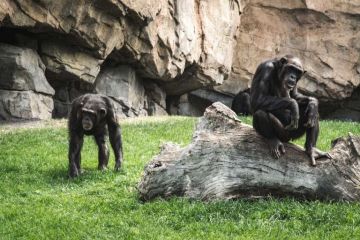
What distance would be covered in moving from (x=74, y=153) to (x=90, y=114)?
2.62 ft

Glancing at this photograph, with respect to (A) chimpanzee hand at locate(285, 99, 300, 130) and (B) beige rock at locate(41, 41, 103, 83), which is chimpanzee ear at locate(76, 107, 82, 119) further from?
(B) beige rock at locate(41, 41, 103, 83)

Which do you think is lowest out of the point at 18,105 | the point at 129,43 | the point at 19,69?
the point at 18,105

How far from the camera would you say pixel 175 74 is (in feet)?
81.6

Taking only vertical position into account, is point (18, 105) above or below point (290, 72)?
below

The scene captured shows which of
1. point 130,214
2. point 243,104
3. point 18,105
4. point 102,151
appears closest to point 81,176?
point 102,151

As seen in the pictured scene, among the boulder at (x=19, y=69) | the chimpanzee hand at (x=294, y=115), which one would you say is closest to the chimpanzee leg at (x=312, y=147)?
the chimpanzee hand at (x=294, y=115)

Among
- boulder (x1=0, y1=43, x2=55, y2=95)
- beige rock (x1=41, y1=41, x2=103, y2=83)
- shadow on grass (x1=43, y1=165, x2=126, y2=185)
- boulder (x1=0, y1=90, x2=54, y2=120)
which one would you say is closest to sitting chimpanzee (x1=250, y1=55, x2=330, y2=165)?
shadow on grass (x1=43, y1=165, x2=126, y2=185)

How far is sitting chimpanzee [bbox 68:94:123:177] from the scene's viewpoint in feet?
37.3

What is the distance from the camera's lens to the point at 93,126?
1168cm

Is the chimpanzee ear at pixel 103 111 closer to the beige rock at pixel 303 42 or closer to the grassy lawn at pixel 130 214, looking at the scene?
the grassy lawn at pixel 130 214

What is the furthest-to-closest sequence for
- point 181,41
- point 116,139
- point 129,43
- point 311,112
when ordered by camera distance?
point 181,41, point 129,43, point 116,139, point 311,112

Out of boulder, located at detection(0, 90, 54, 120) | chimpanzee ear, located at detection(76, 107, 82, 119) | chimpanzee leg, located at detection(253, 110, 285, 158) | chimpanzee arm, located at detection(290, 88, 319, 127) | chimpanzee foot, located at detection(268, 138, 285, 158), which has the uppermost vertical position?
chimpanzee arm, located at detection(290, 88, 319, 127)

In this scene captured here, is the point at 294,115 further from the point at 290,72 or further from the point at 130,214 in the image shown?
the point at 130,214

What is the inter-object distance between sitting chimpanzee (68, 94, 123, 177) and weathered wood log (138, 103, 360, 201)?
9.09 feet
